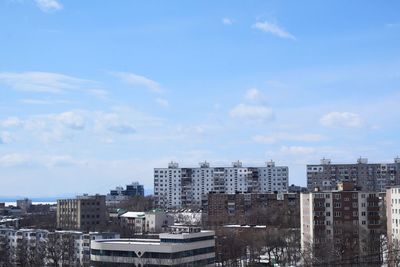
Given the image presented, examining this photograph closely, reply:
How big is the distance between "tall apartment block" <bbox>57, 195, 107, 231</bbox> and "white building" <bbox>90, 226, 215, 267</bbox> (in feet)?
92.0

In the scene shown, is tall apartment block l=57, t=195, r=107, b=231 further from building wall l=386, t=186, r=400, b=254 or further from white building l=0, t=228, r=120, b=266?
building wall l=386, t=186, r=400, b=254

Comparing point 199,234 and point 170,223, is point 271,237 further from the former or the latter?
point 170,223

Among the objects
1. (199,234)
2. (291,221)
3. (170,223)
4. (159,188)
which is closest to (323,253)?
(199,234)

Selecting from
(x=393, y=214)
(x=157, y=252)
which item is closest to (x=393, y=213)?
(x=393, y=214)

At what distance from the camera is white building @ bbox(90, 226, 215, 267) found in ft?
111

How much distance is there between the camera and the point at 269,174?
315 feet

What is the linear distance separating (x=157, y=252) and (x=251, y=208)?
41106 mm

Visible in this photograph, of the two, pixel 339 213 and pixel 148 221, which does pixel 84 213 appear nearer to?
pixel 148 221

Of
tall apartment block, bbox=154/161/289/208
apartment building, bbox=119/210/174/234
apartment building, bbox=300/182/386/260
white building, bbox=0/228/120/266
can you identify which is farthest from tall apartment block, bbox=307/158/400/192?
white building, bbox=0/228/120/266

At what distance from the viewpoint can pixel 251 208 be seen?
73938 millimetres

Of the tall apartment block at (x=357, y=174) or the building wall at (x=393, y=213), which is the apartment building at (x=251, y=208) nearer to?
the tall apartment block at (x=357, y=174)

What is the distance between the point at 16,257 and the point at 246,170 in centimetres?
5584

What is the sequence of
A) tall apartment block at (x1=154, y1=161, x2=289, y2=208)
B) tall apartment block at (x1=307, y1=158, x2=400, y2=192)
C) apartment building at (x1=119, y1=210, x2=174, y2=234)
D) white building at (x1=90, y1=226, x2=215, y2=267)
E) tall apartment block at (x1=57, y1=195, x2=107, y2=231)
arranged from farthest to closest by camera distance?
tall apartment block at (x1=154, y1=161, x2=289, y2=208) < tall apartment block at (x1=307, y1=158, x2=400, y2=192) < apartment building at (x1=119, y1=210, x2=174, y2=234) < tall apartment block at (x1=57, y1=195, x2=107, y2=231) < white building at (x1=90, y1=226, x2=215, y2=267)

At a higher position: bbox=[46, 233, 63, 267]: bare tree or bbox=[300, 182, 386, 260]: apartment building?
bbox=[300, 182, 386, 260]: apartment building
